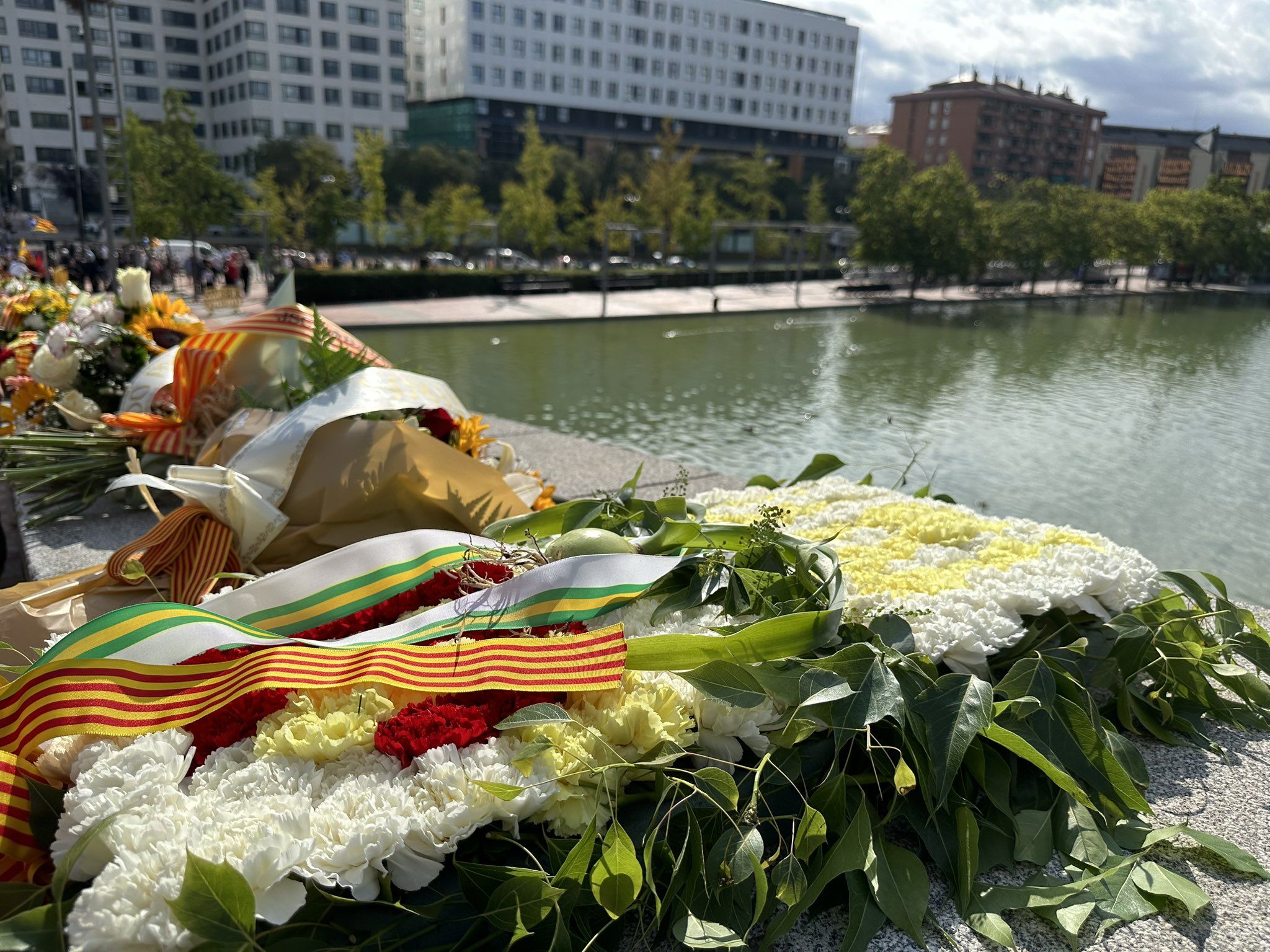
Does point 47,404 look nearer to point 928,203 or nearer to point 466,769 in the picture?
point 466,769

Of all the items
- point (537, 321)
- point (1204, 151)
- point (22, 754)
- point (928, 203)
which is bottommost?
point (537, 321)

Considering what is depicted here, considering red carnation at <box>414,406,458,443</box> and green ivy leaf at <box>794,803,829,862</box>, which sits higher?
red carnation at <box>414,406,458,443</box>

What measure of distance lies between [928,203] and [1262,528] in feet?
107

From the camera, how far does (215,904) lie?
140cm

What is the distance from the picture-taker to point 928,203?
3841cm

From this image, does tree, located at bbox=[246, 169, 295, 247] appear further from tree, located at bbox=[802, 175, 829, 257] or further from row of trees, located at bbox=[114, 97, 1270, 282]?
tree, located at bbox=[802, 175, 829, 257]

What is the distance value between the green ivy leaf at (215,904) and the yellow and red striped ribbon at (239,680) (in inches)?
19.5

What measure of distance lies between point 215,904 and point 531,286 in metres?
32.1

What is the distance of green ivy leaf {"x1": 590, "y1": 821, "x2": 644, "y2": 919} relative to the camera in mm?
1605

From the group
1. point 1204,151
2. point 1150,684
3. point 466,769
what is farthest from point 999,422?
point 1204,151

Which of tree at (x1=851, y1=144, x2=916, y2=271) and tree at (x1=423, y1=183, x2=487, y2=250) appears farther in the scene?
tree at (x1=423, y1=183, x2=487, y2=250)

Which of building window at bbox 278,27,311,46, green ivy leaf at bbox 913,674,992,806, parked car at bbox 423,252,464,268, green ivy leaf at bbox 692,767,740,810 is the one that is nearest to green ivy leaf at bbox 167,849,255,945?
green ivy leaf at bbox 692,767,740,810

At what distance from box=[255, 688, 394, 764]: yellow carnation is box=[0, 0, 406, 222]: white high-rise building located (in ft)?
236

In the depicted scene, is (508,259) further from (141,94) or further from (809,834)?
(809,834)
